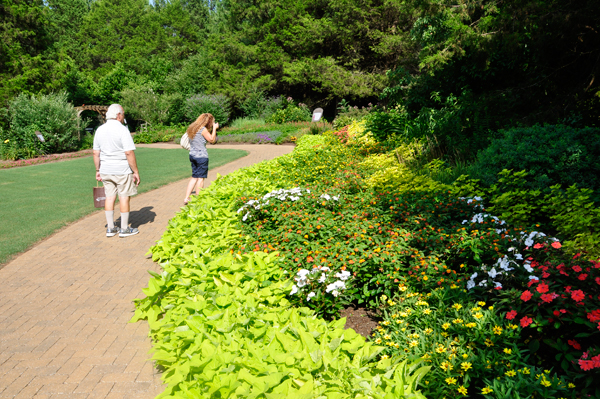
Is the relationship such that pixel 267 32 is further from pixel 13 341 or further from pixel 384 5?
pixel 13 341

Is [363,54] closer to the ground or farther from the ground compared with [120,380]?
farther from the ground

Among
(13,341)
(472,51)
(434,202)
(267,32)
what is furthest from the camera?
(267,32)

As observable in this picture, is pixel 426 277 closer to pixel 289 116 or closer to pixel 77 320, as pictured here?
pixel 77 320

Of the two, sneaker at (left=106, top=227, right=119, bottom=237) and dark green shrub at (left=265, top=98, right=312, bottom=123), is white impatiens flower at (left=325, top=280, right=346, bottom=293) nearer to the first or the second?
sneaker at (left=106, top=227, right=119, bottom=237)

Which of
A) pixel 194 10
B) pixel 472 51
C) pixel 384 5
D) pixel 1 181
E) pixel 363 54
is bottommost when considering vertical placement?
pixel 1 181

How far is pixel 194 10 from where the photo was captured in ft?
184

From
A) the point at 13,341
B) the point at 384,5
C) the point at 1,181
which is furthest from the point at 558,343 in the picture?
the point at 384,5

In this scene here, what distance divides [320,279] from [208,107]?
2350 cm

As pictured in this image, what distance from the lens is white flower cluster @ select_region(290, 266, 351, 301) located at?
2.99 metres

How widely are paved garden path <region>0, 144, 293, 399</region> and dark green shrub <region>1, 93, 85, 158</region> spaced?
1451cm

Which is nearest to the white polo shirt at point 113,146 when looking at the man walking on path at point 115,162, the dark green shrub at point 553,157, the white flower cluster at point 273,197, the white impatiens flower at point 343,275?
the man walking on path at point 115,162

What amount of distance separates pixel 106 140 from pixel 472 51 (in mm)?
6798

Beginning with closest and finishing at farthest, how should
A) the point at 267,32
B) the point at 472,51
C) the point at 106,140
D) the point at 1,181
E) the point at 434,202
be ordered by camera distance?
the point at 434,202, the point at 106,140, the point at 472,51, the point at 1,181, the point at 267,32

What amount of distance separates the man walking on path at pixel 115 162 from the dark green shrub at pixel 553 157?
483cm
